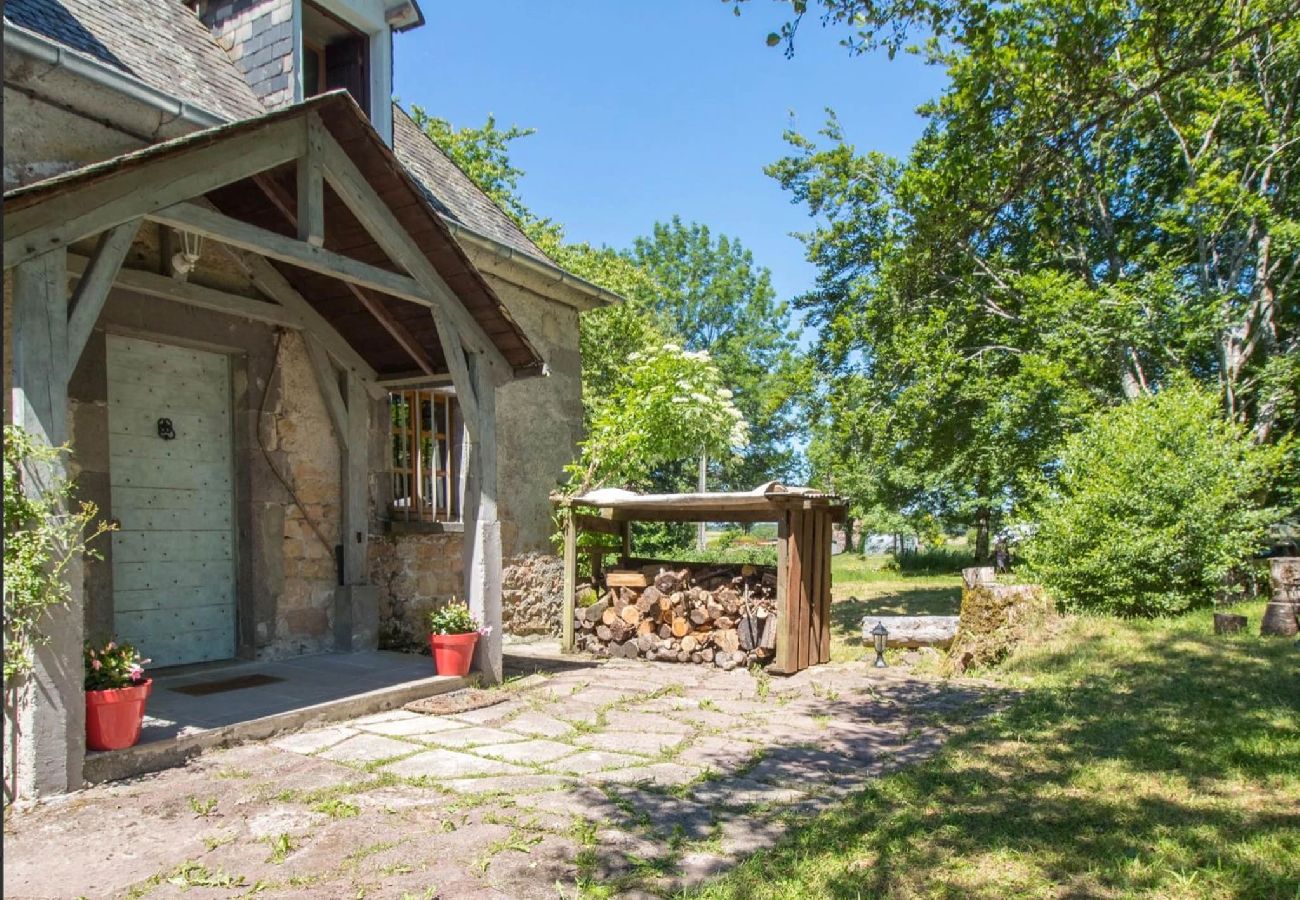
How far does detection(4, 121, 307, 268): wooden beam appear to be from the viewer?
14.1 feet

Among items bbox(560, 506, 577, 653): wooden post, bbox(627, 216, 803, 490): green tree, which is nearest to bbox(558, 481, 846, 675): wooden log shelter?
bbox(560, 506, 577, 653): wooden post

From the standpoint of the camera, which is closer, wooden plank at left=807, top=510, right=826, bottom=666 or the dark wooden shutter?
wooden plank at left=807, top=510, right=826, bottom=666

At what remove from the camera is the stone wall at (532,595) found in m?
9.53

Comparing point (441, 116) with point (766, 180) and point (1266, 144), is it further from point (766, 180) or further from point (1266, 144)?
point (1266, 144)

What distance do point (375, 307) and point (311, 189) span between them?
1.71m

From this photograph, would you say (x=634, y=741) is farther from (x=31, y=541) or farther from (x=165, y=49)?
(x=165, y=49)

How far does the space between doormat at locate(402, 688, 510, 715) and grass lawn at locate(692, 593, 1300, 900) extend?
9.70 feet

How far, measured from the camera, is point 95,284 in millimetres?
4578

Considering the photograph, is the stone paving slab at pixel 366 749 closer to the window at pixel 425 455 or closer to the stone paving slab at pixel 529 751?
the stone paving slab at pixel 529 751

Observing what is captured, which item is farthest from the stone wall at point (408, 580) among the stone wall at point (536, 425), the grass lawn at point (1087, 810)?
the grass lawn at point (1087, 810)

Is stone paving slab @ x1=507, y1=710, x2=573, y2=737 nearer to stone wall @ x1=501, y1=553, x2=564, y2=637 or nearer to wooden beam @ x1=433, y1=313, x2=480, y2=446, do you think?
wooden beam @ x1=433, y1=313, x2=480, y2=446

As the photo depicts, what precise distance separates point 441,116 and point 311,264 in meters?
16.4

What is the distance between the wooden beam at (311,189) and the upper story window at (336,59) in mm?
2890

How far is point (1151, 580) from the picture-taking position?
32.2 ft
